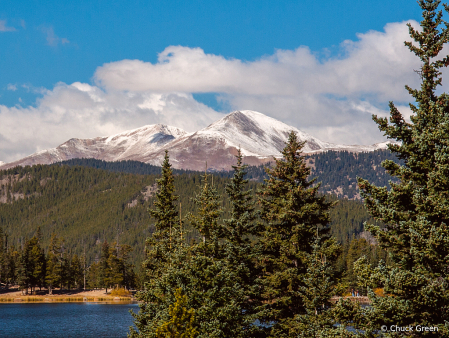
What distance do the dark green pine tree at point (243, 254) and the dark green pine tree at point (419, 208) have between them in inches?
624

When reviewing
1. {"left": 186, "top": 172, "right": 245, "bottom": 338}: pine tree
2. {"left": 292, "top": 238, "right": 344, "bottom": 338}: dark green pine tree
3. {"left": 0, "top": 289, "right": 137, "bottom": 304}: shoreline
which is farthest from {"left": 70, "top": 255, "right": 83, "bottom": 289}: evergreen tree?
{"left": 292, "top": 238, "right": 344, "bottom": 338}: dark green pine tree

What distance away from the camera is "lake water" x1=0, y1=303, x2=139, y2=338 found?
3337 inches

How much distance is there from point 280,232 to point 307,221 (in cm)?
216

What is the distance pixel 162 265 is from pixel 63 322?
6996 cm

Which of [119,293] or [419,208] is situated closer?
[419,208]

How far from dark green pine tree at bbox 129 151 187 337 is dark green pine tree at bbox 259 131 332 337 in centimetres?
658

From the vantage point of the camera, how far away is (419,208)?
1966 centimetres

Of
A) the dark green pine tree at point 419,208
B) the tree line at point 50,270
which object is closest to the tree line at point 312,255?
the dark green pine tree at point 419,208

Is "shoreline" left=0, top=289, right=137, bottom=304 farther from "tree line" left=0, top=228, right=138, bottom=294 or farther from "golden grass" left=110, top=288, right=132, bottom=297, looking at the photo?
"tree line" left=0, top=228, right=138, bottom=294

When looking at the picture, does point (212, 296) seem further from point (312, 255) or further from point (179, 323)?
point (312, 255)

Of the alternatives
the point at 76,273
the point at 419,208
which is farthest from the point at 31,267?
the point at 419,208

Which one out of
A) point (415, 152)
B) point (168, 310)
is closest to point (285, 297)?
point (168, 310)

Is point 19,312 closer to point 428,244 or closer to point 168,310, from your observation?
point 168,310

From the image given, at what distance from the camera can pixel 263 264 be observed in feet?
118
